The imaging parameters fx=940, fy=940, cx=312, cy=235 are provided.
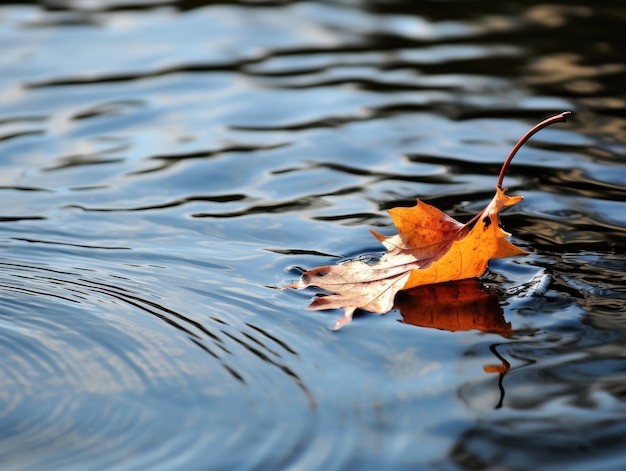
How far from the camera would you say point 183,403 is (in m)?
1.50

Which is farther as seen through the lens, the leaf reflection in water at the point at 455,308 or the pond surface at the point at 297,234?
the leaf reflection in water at the point at 455,308

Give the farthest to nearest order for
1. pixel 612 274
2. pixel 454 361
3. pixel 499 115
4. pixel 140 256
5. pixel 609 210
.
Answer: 1. pixel 499 115
2. pixel 609 210
3. pixel 140 256
4. pixel 612 274
5. pixel 454 361

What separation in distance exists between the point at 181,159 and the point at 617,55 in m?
1.79

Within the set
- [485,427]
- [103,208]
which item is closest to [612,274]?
[485,427]

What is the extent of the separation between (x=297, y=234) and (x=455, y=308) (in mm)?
550

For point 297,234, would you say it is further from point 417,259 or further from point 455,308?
point 455,308

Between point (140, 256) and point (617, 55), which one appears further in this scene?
point (617, 55)

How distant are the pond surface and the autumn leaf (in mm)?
41

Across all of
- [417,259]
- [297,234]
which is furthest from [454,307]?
[297,234]

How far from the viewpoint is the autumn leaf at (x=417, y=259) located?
5.98 ft

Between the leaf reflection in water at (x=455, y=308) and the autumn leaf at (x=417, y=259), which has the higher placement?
the autumn leaf at (x=417, y=259)

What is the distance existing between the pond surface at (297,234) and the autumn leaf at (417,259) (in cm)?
4

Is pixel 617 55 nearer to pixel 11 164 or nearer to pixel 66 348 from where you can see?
pixel 11 164

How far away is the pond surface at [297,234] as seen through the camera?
56.2 inches
